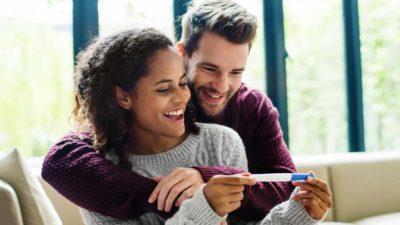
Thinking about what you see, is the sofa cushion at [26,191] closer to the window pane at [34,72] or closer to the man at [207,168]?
the man at [207,168]

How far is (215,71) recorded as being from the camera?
1.70m

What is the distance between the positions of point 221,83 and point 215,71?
0.05 m

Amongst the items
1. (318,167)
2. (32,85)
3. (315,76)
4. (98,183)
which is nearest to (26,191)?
(98,183)

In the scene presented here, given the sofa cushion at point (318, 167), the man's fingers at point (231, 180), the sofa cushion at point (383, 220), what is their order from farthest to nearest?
the sofa cushion at point (318, 167) < the sofa cushion at point (383, 220) < the man's fingers at point (231, 180)

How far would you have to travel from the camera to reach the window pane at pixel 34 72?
8.89 ft

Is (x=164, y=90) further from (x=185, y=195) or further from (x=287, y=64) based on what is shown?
(x=287, y=64)

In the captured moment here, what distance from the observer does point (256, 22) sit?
1.71 metres

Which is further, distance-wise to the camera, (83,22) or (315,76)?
(315,76)

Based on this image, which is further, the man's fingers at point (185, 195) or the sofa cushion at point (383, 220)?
the sofa cushion at point (383, 220)

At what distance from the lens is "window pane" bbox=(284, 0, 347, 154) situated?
312 cm

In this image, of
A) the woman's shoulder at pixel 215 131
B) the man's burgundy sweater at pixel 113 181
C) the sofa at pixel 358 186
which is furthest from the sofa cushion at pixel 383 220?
the woman's shoulder at pixel 215 131

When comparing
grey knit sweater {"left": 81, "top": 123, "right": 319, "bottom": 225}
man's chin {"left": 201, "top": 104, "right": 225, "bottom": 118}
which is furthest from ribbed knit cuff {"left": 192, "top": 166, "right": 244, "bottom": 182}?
man's chin {"left": 201, "top": 104, "right": 225, "bottom": 118}

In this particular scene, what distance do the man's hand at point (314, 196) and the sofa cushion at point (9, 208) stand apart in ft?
2.21

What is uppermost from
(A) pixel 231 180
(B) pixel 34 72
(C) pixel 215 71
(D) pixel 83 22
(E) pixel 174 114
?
(D) pixel 83 22
